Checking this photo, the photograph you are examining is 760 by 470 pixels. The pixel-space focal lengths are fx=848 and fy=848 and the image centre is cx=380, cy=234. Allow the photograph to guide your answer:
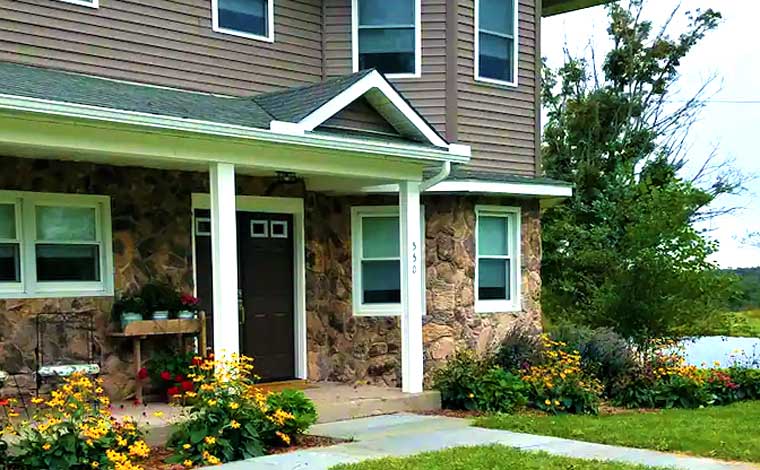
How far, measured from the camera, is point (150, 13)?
9523 mm

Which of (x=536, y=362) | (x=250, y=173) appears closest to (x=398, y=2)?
(x=250, y=173)

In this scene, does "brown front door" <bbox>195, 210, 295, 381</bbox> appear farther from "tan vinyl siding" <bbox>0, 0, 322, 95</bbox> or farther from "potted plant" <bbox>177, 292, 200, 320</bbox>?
"tan vinyl siding" <bbox>0, 0, 322, 95</bbox>

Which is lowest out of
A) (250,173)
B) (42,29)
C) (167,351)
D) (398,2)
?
(167,351)

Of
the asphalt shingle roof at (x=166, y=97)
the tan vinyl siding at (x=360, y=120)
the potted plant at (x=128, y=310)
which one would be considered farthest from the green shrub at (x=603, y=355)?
the potted plant at (x=128, y=310)

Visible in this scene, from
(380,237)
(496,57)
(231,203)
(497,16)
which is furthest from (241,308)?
(497,16)

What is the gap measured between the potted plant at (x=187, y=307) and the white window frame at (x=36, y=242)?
74cm

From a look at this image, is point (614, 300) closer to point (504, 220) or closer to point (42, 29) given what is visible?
point (504, 220)

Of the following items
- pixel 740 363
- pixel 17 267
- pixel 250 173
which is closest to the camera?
pixel 17 267

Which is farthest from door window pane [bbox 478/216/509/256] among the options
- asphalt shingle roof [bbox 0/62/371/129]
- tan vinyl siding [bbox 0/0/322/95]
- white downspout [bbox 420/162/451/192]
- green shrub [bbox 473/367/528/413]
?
asphalt shingle roof [bbox 0/62/371/129]

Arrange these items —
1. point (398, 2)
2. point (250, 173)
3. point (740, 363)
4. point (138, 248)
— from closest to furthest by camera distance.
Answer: point (138, 248), point (250, 173), point (398, 2), point (740, 363)

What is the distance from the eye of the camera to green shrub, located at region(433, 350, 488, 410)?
32.1ft

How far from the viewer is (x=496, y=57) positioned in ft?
38.5

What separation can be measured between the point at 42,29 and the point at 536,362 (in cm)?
674

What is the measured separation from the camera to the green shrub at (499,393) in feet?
31.6
